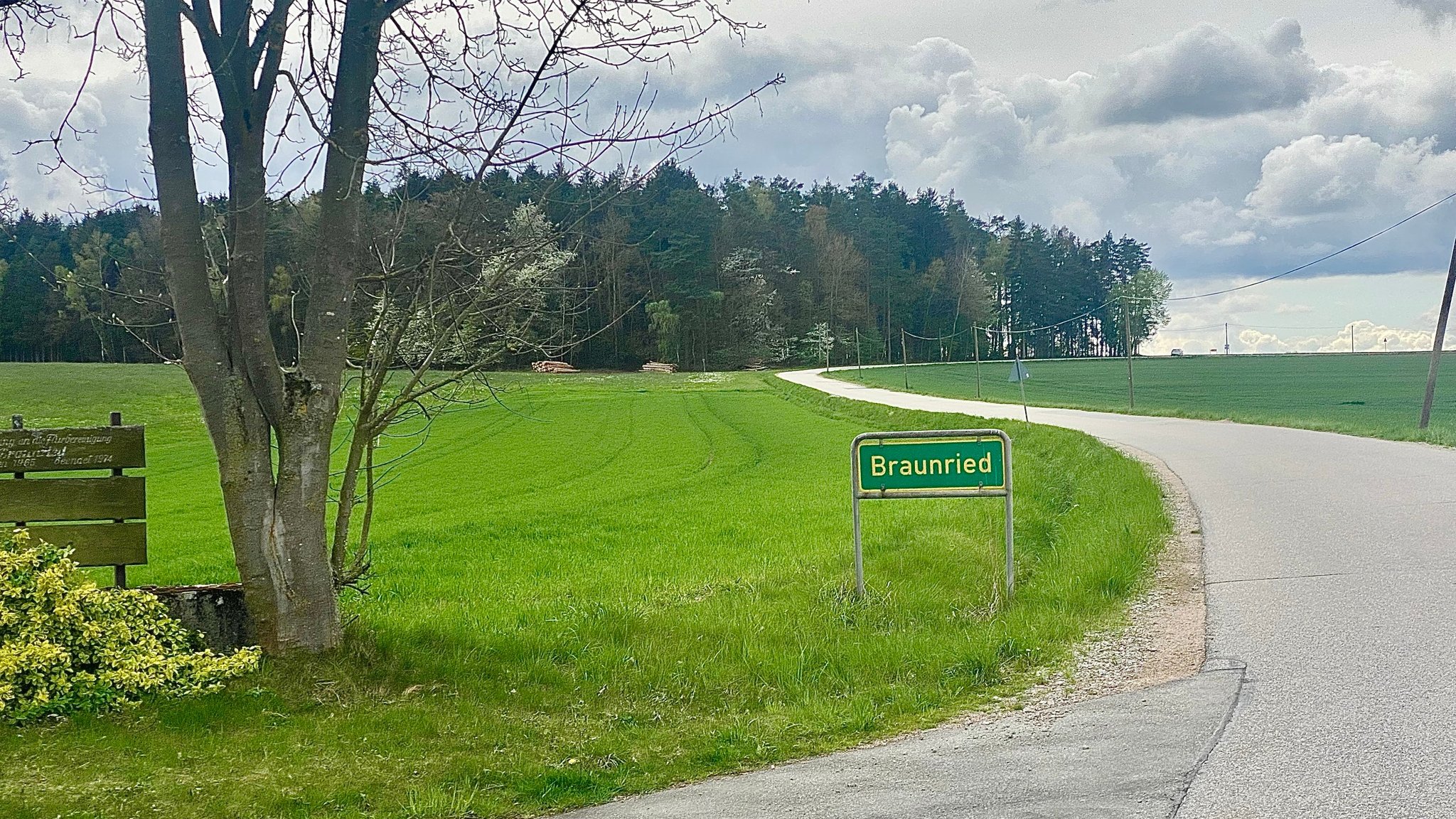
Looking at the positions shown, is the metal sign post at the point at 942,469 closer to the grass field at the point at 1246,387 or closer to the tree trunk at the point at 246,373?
the tree trunk at the point at 246,373

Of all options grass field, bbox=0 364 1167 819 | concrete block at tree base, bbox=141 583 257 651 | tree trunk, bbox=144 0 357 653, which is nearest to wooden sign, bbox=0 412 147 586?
concrete block at tree base, bbox=141 583 257 651

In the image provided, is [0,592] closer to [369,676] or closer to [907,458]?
[369,676]

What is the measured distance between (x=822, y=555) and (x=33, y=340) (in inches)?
3423

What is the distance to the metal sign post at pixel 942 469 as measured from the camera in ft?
28.9

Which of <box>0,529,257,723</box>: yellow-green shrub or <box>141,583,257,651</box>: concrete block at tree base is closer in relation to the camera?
<box>0,529,257,723</box>: yellow-green shrub

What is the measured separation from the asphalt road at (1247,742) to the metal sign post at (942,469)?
1788 mm

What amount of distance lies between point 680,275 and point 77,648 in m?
90.3

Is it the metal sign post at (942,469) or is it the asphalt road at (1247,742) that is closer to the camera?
the asphalt road at (1247,742)

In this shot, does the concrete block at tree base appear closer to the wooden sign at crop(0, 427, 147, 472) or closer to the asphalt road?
the wooden sign at crop(0, 427, 147, 472)

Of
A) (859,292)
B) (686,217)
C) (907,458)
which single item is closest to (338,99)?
(907,458)

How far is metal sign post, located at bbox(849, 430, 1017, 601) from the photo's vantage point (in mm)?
8805

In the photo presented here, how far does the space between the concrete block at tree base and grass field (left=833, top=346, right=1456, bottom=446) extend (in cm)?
2013

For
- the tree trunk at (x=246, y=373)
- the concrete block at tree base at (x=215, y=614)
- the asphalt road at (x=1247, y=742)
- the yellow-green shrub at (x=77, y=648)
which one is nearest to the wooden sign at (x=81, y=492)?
the concrete block at tree base at (x=215, y=614)

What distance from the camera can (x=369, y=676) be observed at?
652 cm
